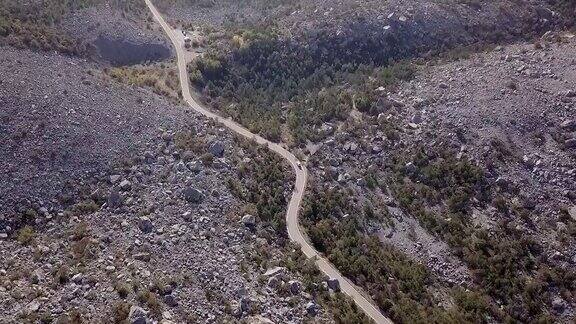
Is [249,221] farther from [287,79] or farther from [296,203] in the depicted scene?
[287,79]

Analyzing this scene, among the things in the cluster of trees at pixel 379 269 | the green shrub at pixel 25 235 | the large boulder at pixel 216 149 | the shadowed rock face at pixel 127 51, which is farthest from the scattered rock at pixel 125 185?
the shadowed rock face at pixel 127 51

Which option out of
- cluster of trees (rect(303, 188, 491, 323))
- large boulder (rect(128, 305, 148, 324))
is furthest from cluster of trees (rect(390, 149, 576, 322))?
large boulder (rect(128, 305, 148, 324))

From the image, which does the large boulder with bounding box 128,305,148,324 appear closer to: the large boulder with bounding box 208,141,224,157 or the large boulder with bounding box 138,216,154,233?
the large boulder with bounding box 138,216,154,233

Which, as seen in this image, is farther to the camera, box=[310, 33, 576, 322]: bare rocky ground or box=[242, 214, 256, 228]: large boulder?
box=[310, 33, 576, 322]: bare rocky ground

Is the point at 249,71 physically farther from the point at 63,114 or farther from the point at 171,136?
the point at 63,114

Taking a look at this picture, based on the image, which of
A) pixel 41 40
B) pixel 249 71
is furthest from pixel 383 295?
pixel 41 40

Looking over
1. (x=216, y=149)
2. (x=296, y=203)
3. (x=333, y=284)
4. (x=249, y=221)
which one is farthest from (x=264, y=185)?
(x=333, y=284)

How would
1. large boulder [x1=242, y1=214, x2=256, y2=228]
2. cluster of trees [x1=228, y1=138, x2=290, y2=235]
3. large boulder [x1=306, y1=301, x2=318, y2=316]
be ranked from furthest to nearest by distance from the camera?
cluster of trees [x1=228, y1=138, x2=290, y2=235] < large boulder [x1=242, y1=214, x2=256, y2=228] < large boulder [x1=306, y1=301, x2=318, y2=316]

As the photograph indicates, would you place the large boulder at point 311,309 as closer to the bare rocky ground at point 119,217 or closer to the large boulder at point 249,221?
the bare rocky ground at point 119,217
